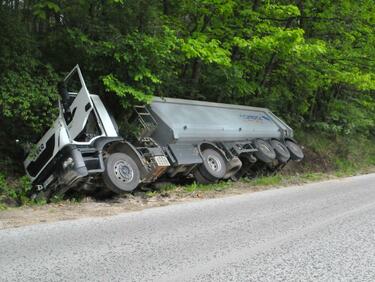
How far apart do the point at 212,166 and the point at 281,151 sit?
3.91m

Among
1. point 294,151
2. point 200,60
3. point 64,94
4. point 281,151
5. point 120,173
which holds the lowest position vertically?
point 294,151

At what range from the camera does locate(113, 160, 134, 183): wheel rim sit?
9.48 metres

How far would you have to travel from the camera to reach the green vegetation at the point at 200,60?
33.5ft

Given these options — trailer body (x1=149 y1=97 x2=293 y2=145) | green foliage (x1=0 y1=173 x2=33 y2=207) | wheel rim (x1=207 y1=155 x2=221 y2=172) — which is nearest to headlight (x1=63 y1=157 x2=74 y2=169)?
green foliage (x1=0 y1=173 x2=33 y2=207)

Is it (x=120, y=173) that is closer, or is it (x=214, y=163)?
(x=120, y=173)

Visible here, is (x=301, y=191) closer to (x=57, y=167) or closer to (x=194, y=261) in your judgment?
(x=57, y=167)

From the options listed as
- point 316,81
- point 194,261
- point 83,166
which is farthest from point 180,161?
point 316,81

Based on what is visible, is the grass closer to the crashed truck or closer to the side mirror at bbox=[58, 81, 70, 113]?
the crashed truck

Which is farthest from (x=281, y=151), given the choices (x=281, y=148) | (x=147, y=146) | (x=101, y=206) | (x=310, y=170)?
(x=101, y=206)

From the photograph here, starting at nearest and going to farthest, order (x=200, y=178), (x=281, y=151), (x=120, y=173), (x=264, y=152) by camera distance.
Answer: (x=120, y=173) < (x=200, y=178) < (x=264, y=152) < (x=281, y=151)

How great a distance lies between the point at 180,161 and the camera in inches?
429

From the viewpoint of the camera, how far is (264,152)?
45.9 feet

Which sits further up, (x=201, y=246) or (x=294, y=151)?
(x=201, y=246)

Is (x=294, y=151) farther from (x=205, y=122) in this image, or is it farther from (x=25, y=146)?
(x=25, y=146)
